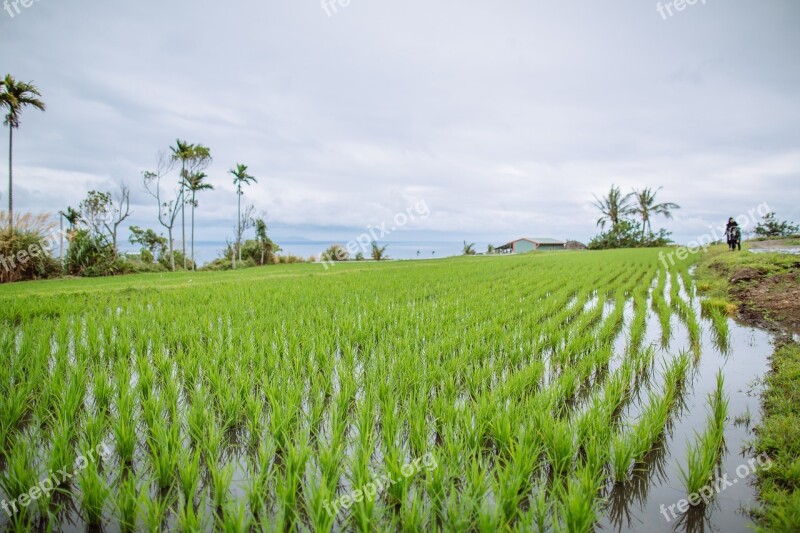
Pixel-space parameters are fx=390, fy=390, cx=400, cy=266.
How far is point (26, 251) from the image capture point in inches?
565

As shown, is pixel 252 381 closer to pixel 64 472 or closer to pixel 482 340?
pixel 64 472

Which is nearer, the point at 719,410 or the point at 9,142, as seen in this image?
the point at 719,410

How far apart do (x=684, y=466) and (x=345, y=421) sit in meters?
2.26

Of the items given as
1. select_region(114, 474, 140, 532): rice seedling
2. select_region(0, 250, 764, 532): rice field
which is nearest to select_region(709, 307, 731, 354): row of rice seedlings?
select_region(0, 250, 764, 532): rice field

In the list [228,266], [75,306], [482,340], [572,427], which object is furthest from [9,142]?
[572,427]

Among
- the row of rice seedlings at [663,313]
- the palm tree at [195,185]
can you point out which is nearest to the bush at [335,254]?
the palm tree at [195,185]

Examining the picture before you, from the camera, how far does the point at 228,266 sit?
27.0 m

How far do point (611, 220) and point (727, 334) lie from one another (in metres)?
42.3

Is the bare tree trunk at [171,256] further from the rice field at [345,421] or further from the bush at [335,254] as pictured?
the rice field at [345,421]

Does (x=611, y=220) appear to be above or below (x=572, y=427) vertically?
above
